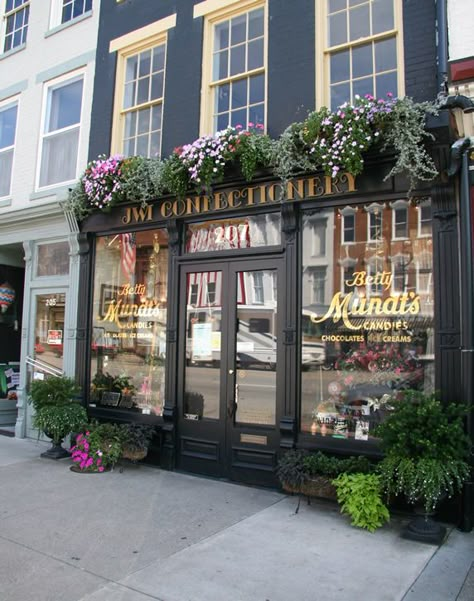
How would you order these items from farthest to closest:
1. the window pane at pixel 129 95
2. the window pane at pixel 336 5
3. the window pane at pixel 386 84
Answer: the window pane at pixel 129 95
the window pane at pixel 336 5
the window pane at pixel 386 84

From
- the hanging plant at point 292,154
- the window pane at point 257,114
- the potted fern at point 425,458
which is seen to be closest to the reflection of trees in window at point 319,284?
the hanging plant at point 292,154

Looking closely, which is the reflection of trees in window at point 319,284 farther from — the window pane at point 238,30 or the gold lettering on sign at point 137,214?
the window pane at point 238,30

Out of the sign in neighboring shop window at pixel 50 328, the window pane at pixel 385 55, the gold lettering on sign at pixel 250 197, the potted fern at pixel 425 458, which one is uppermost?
the window pane at pixel 385 55

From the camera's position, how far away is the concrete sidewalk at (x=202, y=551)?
3.69 metres

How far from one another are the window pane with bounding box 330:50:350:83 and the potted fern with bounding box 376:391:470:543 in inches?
163

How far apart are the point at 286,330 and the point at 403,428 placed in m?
2.00

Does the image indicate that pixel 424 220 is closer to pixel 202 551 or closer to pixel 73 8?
pixel 202 551

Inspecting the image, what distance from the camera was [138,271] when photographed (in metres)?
7.94

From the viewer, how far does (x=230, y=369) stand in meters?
6.68

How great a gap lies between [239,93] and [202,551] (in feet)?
19.5

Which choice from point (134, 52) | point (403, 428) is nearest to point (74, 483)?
point (403, 428)

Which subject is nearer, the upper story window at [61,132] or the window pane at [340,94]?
the window pane at [340,94]

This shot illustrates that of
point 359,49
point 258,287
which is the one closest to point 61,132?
point 258,287

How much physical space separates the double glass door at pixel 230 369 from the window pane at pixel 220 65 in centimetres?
290
